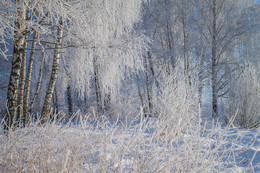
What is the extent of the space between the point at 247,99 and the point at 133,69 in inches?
130

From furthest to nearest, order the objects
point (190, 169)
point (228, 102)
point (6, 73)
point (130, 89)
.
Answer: point (6, 73)
point (130, 89)
point (228, 102)
point (190, 169)

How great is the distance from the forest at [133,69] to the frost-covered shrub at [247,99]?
24 mm

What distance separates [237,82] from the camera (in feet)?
16.3

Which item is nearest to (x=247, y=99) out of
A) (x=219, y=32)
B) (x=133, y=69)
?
(x=133, y=69)

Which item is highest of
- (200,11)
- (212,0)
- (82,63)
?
(212,0)

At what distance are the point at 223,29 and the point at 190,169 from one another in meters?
8.03

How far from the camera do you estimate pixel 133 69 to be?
5352 mm

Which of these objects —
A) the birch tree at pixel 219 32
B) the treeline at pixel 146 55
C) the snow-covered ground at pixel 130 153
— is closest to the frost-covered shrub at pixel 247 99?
the treeline at pixel 146 55

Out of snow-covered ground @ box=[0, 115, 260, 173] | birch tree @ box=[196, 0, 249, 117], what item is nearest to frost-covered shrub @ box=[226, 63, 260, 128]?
birch tree @ box=[196, 0, 249, 117]

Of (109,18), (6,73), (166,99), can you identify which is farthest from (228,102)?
(6,73)

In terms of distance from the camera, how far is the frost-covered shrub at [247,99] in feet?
15.0

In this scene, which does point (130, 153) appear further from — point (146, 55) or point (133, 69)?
point (146, 55)

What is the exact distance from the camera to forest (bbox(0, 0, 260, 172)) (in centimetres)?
200

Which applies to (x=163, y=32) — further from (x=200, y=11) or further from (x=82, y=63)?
(x=82, y=63)
